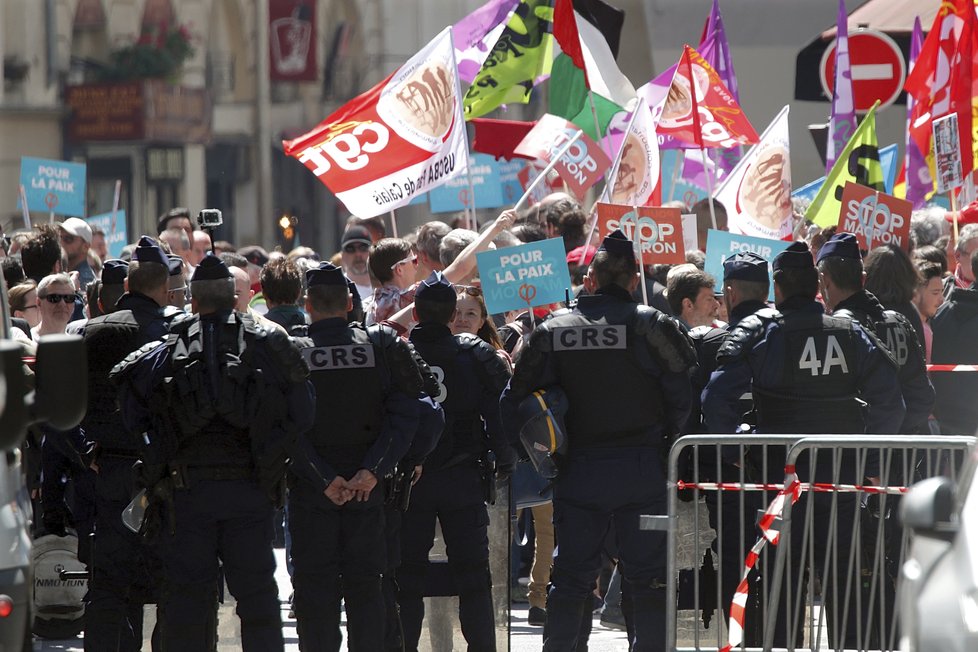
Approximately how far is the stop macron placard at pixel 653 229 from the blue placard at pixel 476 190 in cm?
435

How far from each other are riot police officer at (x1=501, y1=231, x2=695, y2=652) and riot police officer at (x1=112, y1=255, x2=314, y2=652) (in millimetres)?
1187

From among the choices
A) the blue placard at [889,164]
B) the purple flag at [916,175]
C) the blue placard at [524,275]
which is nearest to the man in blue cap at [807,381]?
the blue placard at [524,275]

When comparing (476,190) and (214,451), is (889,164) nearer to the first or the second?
(476,190)

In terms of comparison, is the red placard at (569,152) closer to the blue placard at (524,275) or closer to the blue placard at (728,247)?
the blue placard at (728,247)

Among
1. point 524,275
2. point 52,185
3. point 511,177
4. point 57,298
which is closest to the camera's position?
point 57,298

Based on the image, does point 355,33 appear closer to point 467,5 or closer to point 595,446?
point 467,5

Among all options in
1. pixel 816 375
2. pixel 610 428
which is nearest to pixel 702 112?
pixel 816 375

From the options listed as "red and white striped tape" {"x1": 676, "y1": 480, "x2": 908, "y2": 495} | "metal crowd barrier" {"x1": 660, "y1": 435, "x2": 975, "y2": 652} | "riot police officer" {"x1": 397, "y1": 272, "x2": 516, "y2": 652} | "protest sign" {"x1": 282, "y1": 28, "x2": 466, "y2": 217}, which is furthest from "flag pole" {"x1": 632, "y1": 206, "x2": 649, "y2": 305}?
"red and white striped tape" {"x1": 676, "y1": 480, "x2": 908, "y2": 495}

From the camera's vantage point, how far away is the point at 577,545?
7.94 meters

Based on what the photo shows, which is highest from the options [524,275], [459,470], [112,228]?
[112,228]

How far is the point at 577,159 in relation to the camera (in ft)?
44.4

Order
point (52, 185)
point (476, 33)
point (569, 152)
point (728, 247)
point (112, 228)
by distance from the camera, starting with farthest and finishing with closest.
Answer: point (112, 228) → point (52, 185) → point (476, 33) → point (569, 152) → point (728, 247)

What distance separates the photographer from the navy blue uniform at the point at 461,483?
8.26 meters

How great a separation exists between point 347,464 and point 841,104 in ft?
25.8
